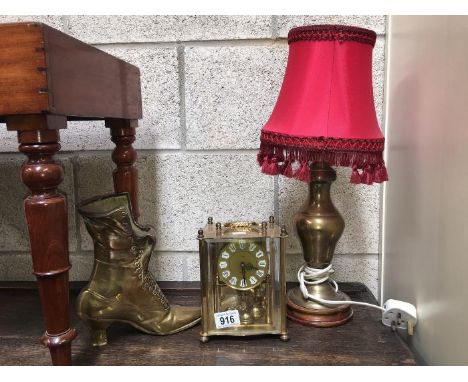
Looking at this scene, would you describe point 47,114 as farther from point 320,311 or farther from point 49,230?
point 320,311

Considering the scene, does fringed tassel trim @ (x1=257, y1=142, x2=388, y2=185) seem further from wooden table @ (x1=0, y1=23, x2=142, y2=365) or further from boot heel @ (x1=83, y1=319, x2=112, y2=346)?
boot heel @ (x1=83, y1=319, x2=112, y2=346)

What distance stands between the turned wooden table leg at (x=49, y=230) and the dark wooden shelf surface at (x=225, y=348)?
0.14 metres

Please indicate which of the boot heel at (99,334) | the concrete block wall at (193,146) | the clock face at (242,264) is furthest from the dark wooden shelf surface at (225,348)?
the concrete block wall at (193,146)

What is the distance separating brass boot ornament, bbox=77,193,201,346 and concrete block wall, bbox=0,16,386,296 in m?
0.32

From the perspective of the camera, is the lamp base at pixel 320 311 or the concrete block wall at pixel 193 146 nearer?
the lamp base at pixel 320 311

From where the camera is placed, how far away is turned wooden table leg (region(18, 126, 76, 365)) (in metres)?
0.57

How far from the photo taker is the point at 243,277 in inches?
31.5

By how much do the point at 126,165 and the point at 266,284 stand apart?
16.6 inches

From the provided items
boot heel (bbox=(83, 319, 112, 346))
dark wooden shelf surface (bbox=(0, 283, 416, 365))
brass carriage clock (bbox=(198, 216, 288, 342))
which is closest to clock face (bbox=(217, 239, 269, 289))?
brass carriage clock (bbox=(198, 216, 288, 342))

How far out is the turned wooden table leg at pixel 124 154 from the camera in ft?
3.02

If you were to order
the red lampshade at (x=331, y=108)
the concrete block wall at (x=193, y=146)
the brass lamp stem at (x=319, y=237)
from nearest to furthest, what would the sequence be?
the red lampshade at (x=331, y=108)
the brass lamp stem at (x=319, y=237)
the concrete block wall at (x=193, y=146)

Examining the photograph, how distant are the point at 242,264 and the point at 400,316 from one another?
360 millimetres

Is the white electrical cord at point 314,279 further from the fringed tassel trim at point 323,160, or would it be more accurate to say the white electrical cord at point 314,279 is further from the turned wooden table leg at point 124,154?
the turned wooden table leg at point 124,154
